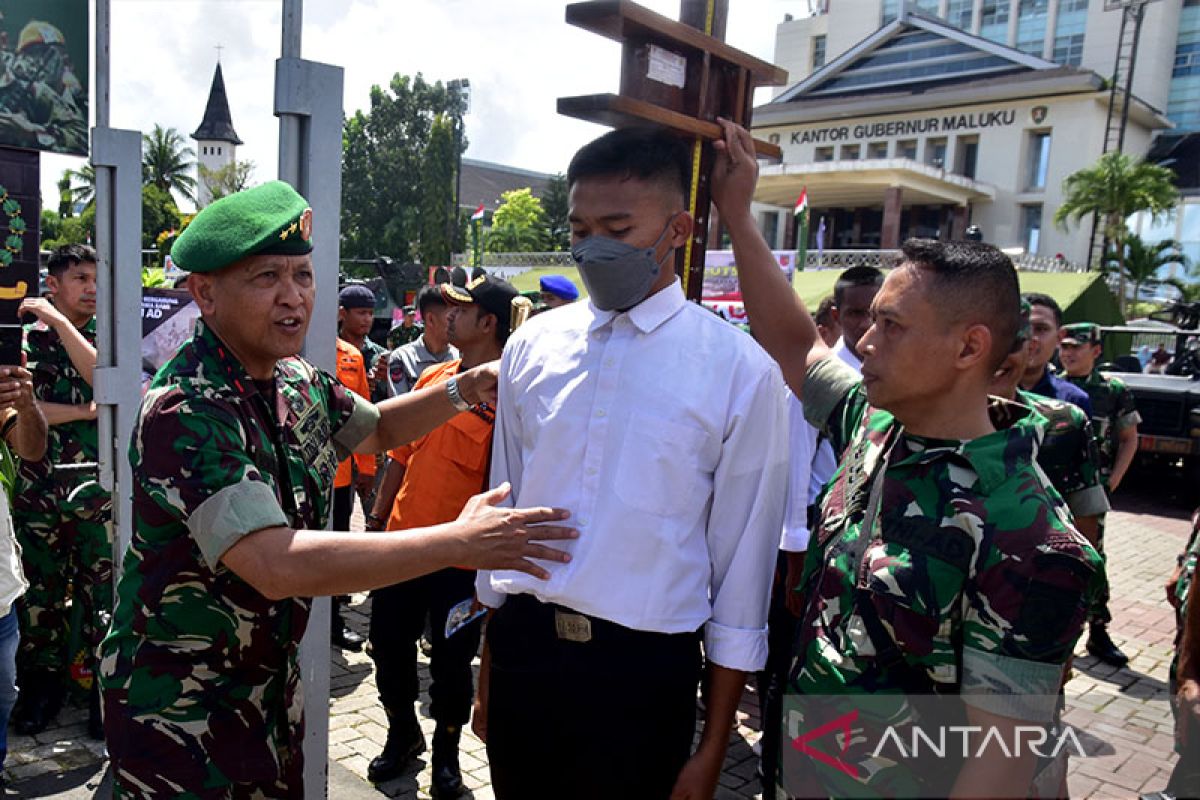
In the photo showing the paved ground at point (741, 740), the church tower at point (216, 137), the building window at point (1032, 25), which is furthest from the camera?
the church tower at point (216, 137)

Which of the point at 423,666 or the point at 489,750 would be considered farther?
the point at 423,666

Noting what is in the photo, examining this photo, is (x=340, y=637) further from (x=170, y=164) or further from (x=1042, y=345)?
(x=170, y=164)

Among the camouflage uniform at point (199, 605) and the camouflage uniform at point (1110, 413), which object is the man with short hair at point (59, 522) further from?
the camouflage uniform at point (1110, 413)

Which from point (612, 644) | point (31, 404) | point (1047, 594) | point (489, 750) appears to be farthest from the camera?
point (31, 404)

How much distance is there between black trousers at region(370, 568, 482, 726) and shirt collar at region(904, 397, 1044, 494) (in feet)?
7.76

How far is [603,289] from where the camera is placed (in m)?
2.07

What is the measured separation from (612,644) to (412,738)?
224 cm

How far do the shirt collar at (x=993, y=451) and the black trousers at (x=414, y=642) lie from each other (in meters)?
2.37

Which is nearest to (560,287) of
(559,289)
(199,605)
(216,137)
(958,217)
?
(559,289)

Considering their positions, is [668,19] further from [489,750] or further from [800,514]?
[800,514]

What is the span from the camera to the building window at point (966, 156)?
138 ft

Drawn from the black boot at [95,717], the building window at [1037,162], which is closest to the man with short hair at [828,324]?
the black boot at [95,717]

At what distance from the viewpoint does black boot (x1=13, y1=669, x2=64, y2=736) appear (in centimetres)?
405

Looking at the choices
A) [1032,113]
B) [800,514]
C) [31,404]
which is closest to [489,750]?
[800,514]
